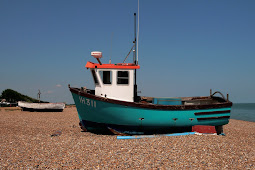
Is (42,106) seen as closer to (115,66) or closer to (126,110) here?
(115,66)

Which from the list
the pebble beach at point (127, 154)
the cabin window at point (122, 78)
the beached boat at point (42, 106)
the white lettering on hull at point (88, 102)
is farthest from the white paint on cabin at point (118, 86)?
the beached boat at point (42, 106)

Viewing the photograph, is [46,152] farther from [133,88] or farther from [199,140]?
[199,140]

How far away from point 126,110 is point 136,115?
0.58 metres

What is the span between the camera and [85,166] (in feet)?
Result: 21.9

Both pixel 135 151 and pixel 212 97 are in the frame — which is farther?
pixel 212 97

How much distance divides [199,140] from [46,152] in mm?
6367

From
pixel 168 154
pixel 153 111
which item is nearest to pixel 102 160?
pixel 168 154

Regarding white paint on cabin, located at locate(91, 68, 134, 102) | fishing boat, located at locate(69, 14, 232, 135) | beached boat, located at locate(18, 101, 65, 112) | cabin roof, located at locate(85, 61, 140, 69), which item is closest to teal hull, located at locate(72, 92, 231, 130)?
fishing boat, located at locate(69, 14, 232, 135)

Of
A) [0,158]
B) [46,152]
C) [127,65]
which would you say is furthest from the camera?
[127,65]

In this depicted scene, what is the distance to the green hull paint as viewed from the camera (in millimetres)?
10789

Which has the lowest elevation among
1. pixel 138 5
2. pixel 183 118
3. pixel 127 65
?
pixel 183 118

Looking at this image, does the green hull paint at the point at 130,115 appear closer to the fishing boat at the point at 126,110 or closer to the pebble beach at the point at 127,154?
the fishing boat at the point at 126,110

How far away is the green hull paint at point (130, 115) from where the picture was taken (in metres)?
10.8

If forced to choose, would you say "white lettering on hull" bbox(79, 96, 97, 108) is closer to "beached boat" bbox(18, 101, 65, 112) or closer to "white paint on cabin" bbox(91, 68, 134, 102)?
"white paint on cabin" bbox(91, 68, 134, 102)
